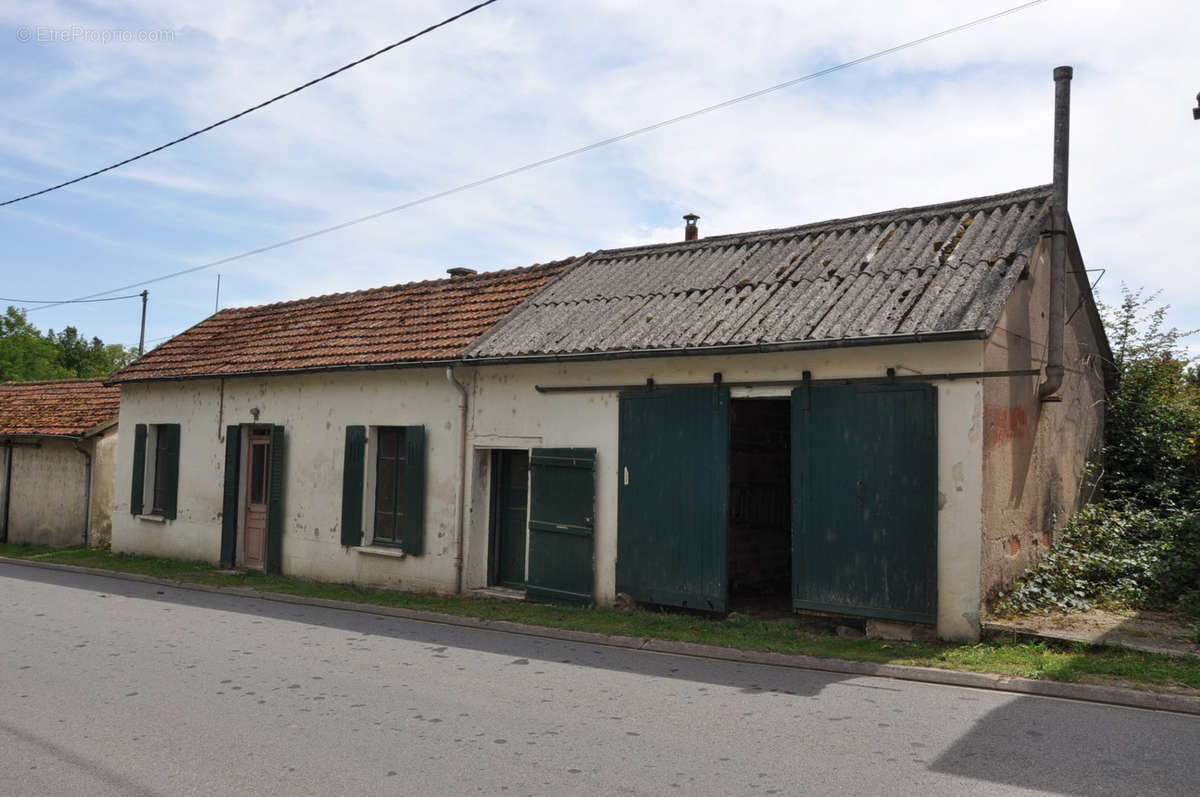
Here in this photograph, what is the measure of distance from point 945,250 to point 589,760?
23.8 feet

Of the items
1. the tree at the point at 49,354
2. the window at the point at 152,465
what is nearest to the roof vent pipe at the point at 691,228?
the window at the point at 152,465

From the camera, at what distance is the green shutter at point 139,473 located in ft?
54.8

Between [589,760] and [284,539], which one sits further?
[284,539]

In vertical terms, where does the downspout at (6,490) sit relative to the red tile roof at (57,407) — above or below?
below

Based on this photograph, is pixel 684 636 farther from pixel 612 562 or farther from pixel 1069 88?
pixel 1069 88

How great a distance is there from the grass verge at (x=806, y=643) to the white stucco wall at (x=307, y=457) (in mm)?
486

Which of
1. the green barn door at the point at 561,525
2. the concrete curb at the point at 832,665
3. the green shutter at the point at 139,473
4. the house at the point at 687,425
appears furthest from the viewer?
the green shutter at the point at 139,473

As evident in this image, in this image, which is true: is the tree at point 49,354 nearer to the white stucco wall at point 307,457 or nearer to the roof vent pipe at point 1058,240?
the white stucco wall at point 307,457

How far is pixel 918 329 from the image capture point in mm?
8258

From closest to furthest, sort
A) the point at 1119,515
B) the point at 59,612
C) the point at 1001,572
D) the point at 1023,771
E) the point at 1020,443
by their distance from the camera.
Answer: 1. the point at 1023,771
2. the point at 1001,572
3. the point at 1020,443
4. the point at 59,612
5. the point at 1119,515

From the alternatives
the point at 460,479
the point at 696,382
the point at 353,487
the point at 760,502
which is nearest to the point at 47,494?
the point at 353,487

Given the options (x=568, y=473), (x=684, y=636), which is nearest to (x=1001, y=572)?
(x=684, y=636)

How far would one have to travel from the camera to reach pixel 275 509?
Result: 14148 mm

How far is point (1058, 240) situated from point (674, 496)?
5269mm
